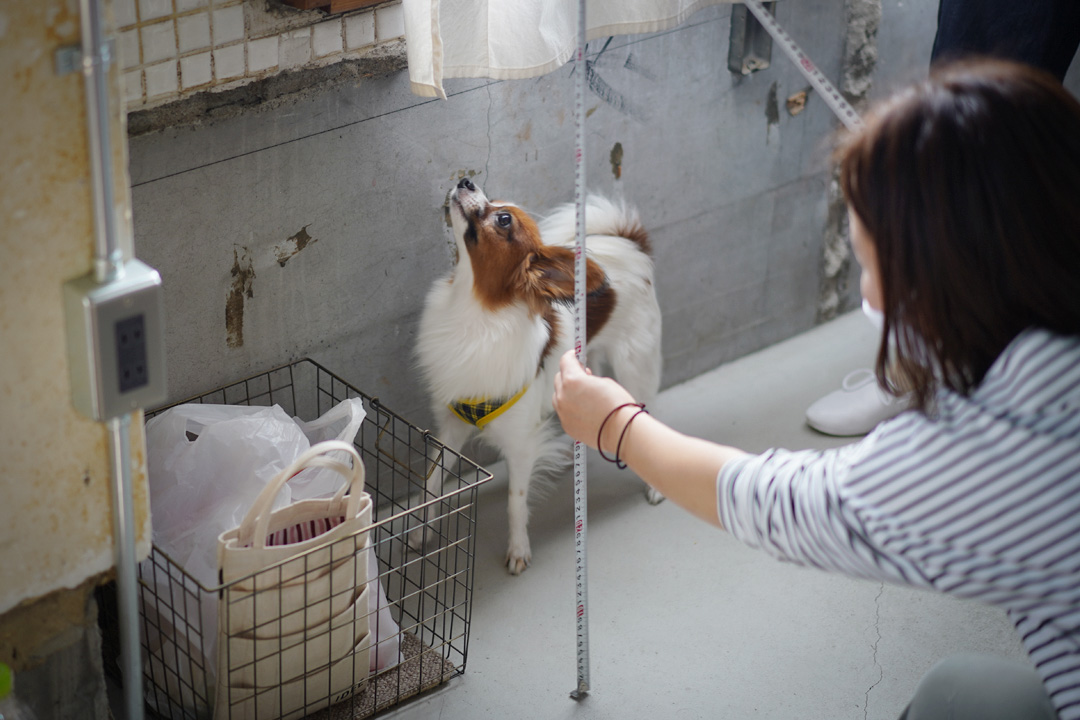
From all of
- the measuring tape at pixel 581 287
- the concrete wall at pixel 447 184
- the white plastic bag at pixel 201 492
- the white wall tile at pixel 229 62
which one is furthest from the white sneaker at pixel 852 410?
the white wall tile at pixel 229 62

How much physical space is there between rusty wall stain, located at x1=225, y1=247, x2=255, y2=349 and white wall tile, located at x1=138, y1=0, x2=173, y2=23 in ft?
1.68

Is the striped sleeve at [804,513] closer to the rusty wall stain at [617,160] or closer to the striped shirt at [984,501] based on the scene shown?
the striped shirt at [984,501]

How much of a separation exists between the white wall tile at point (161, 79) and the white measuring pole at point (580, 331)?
0.77 metres

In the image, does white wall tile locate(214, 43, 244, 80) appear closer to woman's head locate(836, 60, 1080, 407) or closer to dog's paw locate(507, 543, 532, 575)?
dog's paw locate(507, 543, 532, 575)

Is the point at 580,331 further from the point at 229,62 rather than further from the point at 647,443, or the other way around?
the point at 229,62

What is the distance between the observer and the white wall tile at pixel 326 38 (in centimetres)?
209

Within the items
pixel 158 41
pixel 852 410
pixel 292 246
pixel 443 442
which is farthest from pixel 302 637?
pixel 852 410

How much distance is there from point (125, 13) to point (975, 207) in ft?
4.95

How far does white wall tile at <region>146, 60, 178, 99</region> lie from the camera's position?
188cm

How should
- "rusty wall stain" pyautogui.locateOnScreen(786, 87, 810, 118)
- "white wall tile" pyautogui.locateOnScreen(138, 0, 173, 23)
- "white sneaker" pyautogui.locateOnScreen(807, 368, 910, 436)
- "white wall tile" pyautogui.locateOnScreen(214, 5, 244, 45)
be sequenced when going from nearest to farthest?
"white wall tile" pyautogui.locateOnScreen(138, 0, 173, 23) → "white wall tile" pyautogui.locateOnScreen(214, 5, 244, 45) → "white sneaker" pyautogui.locateOnScreen(807, 368, 910, 436) → "rusty wall stain" pyautogui.locateOnScreen(786, 87, 810, 118)

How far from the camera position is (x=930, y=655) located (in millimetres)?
2145

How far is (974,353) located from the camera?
1068 millimetres

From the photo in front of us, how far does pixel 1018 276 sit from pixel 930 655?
1380 mm

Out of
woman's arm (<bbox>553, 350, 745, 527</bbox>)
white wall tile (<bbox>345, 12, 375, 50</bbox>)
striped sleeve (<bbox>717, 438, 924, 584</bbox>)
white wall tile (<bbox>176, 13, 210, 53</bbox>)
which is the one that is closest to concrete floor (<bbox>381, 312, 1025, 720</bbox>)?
woman's arm (<bbox>553, 350, 745, 527</bbox>)
